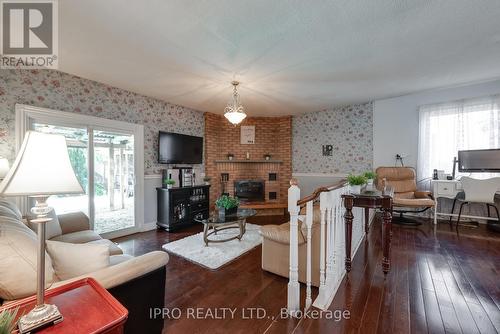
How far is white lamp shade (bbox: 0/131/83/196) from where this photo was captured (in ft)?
2.71

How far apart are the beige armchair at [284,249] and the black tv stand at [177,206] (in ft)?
7.37

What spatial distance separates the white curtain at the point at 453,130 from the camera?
3828mm

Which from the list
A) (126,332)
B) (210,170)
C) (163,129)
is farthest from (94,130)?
(126,332)

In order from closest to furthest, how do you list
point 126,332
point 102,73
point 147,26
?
point 126,332 → point 147,26 → point 102,73

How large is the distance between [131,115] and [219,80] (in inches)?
70.6

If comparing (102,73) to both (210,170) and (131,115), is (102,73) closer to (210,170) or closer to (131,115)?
(131,115)

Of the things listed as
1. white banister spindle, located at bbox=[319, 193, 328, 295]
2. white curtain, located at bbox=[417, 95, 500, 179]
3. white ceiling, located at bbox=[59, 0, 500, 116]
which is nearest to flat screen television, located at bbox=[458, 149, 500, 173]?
white curtain, located at bbox=[417, 95, 500, 179]

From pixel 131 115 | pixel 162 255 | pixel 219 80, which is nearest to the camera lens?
pixel 162 255

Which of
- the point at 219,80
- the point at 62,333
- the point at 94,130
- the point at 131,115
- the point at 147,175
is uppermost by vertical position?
the point at 219,80

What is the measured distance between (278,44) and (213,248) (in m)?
2.71

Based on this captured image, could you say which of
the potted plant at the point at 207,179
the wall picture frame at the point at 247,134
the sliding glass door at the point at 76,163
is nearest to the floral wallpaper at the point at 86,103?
the sliding glass door at the point at 76,163

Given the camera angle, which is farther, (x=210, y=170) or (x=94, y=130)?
(x=210, y=170)

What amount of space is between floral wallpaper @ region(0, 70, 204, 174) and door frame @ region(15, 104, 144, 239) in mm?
90

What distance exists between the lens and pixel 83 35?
2.19m
